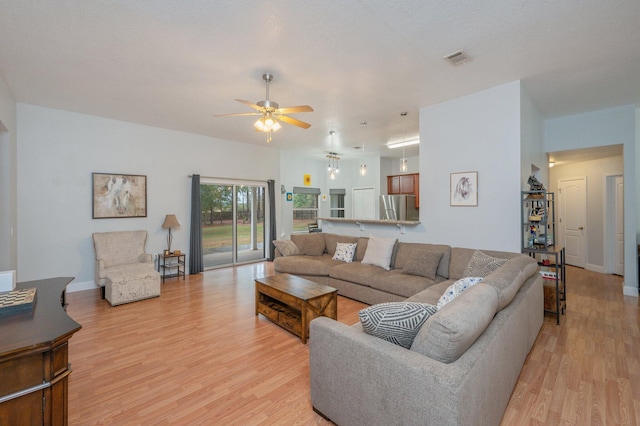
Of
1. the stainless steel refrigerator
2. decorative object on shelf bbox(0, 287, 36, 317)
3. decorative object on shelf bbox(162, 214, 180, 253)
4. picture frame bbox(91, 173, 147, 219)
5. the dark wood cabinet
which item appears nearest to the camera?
decorative object on shelf bbox(0, 287, 36, 317)

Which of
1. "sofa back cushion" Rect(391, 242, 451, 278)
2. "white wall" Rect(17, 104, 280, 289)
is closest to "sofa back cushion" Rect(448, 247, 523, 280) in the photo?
"sofa back cushion" Rect(391, 242, 451, 278)

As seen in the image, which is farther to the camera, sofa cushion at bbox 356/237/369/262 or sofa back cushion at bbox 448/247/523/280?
sofa cushion at bbox 356/237/369/262

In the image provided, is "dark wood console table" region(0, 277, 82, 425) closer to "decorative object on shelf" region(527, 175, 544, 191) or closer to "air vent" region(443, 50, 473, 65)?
"air vent" region(443, 50, 473, 65)

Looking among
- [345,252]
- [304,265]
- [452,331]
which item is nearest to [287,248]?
[304,265]

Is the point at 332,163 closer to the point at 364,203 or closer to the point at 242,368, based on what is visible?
the point at 364,203

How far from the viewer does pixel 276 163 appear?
7.56 meters

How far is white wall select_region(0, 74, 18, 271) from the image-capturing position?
3.61 metres

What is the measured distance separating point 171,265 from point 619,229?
8914 mm

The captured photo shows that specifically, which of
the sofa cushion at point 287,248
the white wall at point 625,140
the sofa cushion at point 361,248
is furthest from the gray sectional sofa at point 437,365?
the white wall at point 625,140

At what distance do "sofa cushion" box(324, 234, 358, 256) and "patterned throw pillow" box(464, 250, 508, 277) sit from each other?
84.4 inches

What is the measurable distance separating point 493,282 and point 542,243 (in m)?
2.17

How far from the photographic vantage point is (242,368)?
8.27ft

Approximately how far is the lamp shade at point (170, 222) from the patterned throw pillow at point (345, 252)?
3.11m

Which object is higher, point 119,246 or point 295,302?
point 119,246
